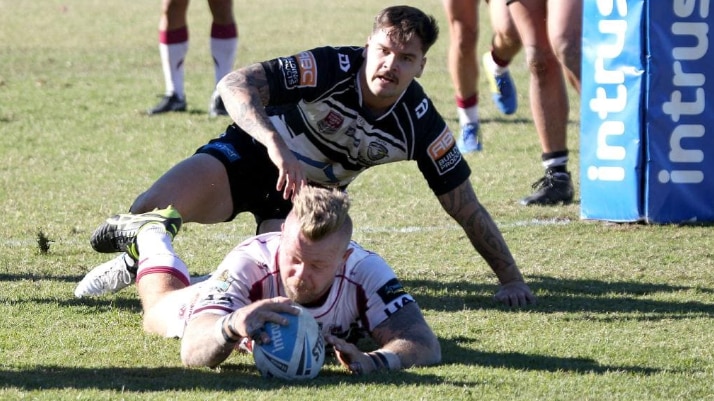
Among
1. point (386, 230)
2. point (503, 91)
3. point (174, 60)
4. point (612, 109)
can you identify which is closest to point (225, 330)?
point (386, 230)

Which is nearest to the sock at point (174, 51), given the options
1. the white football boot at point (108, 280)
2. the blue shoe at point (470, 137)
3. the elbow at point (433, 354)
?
the blue shoe at point (470, 137)

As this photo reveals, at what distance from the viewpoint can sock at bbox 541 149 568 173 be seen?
7812mm

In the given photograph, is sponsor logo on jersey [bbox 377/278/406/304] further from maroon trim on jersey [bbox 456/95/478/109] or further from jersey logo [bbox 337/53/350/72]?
maroon trim on jersey [bbox 456/95/478/109]

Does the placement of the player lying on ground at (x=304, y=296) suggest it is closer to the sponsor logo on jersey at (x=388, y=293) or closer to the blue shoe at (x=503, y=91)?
the sponsor logo on jersey at (x=388, y=293)

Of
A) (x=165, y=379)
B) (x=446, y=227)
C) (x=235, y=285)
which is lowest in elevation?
(x=446, y=227)

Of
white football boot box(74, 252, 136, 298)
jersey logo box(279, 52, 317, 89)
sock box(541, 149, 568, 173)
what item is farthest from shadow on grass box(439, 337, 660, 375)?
sock box(541, 149, 568, 173)

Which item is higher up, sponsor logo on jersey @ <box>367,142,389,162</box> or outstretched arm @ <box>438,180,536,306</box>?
sponsor logo on jersey @ <box>367,142,389,162</box>

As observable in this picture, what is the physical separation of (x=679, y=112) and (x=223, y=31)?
4.99 m

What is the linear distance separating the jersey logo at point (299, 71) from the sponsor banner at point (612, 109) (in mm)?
2371

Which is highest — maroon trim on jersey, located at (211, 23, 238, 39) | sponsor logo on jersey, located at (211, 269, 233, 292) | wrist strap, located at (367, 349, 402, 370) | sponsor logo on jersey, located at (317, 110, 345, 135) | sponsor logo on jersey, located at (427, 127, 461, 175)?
maroon trim on jersey, located at (211, 23, 238, 39)

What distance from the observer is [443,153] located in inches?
217

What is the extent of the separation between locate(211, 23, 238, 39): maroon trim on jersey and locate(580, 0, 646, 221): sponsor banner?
4463 millimetres

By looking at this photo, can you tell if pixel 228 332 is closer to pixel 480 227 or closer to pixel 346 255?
pixel 346 255

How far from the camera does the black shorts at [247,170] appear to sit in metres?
5.81
